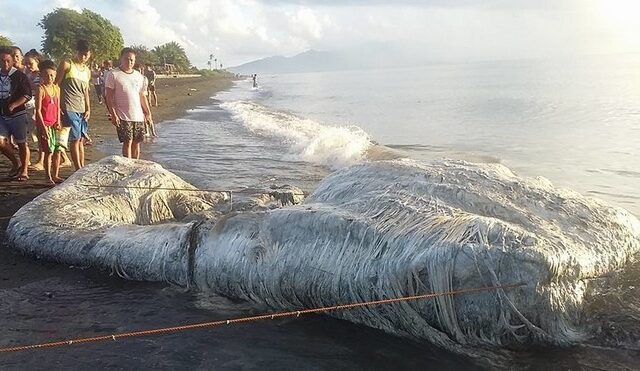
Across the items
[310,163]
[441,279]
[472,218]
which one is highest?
[472,218]

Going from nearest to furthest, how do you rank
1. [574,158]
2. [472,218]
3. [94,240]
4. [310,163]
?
[472,218]
[94,240]
[310,163]
[574,158]

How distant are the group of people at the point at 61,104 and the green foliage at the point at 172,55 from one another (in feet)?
399

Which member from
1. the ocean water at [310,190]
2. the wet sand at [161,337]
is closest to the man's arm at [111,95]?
the ocean water at [310,190]

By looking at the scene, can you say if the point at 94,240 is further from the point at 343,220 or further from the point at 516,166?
the point at 516,166

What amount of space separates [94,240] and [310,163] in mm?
6992

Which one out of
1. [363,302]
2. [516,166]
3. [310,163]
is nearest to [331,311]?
[363,302]

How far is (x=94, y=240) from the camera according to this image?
5551mm

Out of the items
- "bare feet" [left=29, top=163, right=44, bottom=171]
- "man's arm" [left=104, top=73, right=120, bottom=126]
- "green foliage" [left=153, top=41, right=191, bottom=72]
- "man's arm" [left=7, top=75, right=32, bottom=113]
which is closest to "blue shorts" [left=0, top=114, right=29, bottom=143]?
"man's arm" [left=7, top=75, right=32, bottom=113]

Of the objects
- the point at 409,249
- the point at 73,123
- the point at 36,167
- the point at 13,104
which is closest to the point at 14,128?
the point at 13,104

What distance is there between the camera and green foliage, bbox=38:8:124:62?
72938 mm

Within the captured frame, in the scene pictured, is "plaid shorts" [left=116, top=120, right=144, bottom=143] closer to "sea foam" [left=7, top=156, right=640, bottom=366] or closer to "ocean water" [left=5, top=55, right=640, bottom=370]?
"ocean water" [left=5, top=55, right=640, bottom=370]

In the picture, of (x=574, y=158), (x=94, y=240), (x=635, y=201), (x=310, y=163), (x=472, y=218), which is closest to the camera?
(x=472, y=218)

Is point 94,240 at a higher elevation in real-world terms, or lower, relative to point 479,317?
lower

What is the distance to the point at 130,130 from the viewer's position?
898cm
